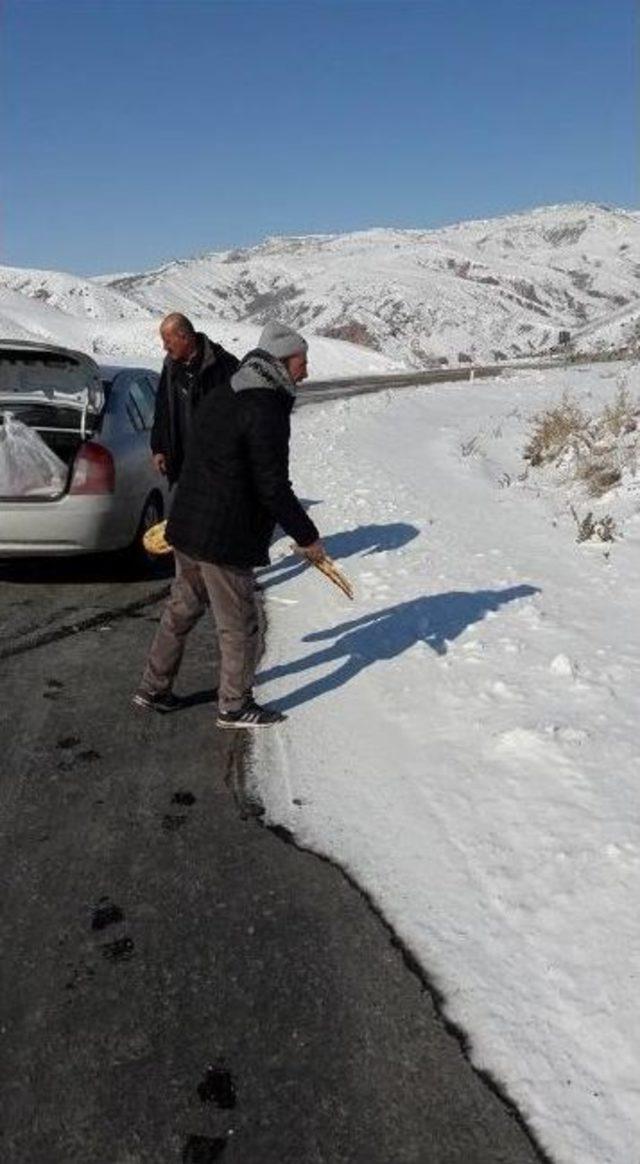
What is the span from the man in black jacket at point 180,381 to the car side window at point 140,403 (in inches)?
45.5

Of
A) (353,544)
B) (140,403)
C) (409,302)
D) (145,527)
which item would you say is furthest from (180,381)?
(409,302)

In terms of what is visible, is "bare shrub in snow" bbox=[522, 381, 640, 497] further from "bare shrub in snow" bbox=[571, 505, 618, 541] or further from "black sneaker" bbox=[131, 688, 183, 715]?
"black sneaker" bbox=[131, 688, 183, 715]

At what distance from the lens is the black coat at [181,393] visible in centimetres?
555

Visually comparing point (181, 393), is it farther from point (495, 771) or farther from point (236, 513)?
point (495, 771)

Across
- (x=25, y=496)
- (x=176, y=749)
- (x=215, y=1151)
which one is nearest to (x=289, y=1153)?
(x=215, y=1151)

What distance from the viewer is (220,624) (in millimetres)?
4262

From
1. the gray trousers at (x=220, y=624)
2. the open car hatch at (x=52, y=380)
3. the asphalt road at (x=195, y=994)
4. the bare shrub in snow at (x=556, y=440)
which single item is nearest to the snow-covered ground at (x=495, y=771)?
the asphalt road at (x=195, y=994)

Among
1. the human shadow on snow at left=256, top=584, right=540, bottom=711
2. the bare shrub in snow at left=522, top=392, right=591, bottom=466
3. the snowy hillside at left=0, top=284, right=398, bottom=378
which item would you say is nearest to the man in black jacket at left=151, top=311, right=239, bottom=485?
the human shadow on snow at left=256, top=584, right=540, bottom=711

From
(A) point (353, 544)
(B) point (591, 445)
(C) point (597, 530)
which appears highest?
(B) point (591, 445)

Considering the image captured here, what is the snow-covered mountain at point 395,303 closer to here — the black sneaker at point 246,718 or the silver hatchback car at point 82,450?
the silver hatchback car at point 82,450

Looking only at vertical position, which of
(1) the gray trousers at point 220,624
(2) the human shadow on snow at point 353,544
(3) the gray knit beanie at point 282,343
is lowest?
(2) the human shadow on snow at point 353,544

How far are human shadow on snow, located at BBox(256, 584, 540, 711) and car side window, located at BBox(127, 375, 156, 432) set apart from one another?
238 cm

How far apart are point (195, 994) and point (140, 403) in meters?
5.32

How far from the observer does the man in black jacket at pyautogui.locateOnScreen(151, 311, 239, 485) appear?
5445 millimetres
